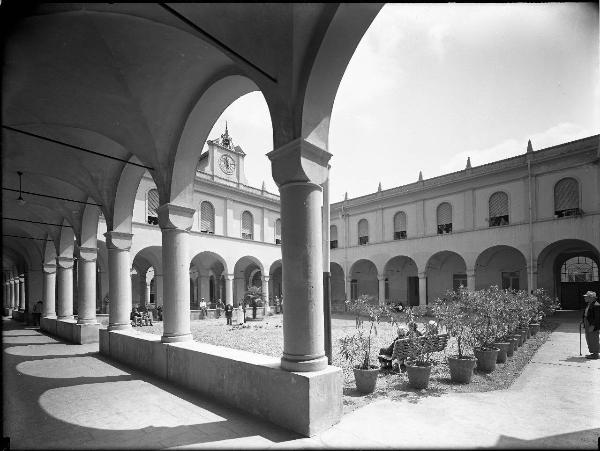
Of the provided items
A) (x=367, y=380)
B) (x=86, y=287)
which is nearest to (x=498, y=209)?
(x=367, y=380)

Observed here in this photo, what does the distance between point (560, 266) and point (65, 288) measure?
24067mm

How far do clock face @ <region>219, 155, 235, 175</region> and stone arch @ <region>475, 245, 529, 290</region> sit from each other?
15.8 meters

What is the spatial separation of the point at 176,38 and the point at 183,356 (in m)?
4.94

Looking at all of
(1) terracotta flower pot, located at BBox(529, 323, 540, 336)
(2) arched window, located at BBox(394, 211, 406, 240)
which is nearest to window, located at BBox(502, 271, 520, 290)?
(2) arched window, located at BBox(394, 211, 406, 240)

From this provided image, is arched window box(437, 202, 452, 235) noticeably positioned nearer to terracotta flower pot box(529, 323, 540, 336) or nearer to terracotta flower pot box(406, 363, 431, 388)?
terracotta flower pot box(529, 323, 540, 336)

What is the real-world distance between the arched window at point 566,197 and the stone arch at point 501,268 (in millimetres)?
3494

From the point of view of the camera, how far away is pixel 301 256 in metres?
4.36

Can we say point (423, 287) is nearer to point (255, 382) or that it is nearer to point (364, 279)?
point (364, 279)

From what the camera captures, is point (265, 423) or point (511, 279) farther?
point (511, 279)

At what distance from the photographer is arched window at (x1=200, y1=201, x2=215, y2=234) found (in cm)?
2169

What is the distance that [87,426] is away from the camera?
15.0ft

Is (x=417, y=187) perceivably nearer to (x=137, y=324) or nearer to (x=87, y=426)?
(x=137, y=324)

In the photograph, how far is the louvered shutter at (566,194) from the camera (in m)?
17.2

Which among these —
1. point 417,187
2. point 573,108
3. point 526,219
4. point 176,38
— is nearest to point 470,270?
point 526,219
